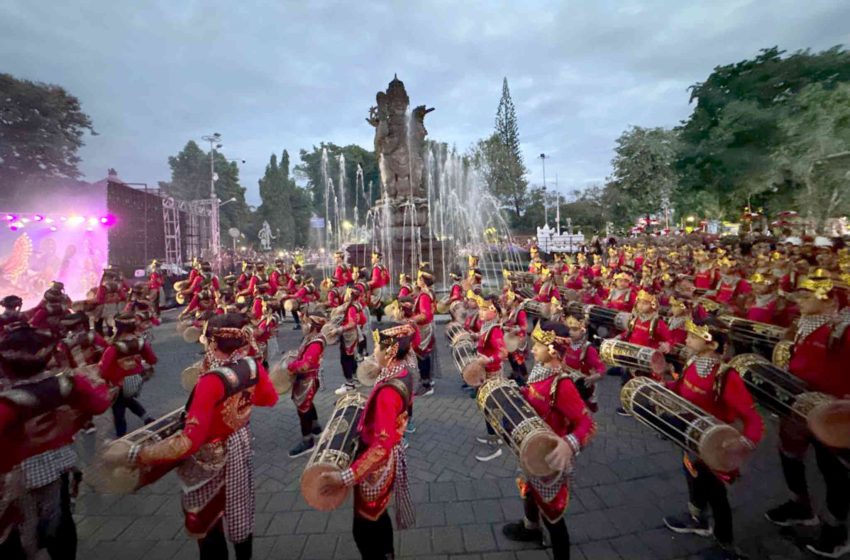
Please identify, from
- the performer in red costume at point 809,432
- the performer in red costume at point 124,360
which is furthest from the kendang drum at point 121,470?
the performer in red costume at point 809,432

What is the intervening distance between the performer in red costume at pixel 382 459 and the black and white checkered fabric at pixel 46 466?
2459mm

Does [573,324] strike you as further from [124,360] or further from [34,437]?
[124,360]

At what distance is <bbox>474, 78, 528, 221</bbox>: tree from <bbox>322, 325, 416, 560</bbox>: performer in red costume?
6132 centimetres

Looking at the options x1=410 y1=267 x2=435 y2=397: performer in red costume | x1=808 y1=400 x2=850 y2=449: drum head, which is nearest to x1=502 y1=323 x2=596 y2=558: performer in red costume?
x1=808 y1=400 x2=850 y2=449: drum head

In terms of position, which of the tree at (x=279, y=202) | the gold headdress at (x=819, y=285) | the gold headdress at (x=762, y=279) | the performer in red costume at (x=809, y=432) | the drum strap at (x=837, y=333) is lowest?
the performer in red costume at (x=809, y=432)

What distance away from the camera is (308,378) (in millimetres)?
5637

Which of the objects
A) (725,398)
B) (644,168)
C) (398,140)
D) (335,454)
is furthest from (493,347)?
(644,168)

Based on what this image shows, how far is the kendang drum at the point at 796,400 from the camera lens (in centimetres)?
307

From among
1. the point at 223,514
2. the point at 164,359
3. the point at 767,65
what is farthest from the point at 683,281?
the point at 767,65

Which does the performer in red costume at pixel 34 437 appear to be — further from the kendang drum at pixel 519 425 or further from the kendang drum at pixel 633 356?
the kendang drum at pixel 633 356

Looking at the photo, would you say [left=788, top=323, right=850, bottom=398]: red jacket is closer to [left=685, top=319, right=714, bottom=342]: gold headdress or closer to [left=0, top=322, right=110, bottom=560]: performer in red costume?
[left=685, top=319, right=714, bottom=342]: gold headdress

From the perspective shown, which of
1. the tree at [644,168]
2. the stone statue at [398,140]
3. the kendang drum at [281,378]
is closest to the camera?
the kendang drum at [281,378]

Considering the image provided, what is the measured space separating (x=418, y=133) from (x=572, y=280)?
41.4 feet

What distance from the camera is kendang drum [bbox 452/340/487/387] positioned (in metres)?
4.46
